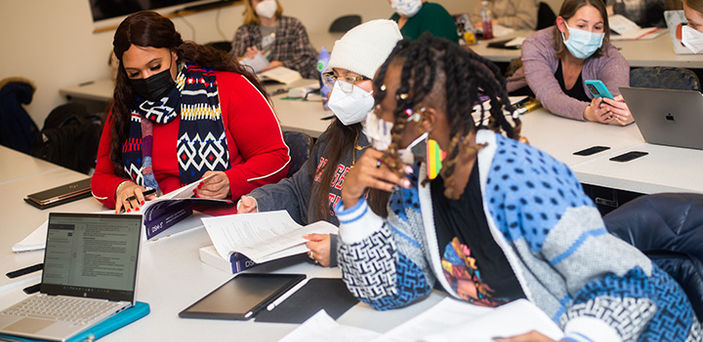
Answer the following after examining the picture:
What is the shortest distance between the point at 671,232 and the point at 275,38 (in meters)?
3.99

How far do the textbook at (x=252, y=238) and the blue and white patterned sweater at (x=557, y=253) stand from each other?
34 centimetres

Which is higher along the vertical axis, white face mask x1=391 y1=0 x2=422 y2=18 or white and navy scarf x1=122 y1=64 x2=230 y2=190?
white face mask x1=391 y1=0 x2=422 y2=18

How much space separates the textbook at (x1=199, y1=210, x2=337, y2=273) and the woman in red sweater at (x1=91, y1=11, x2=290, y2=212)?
443 mm

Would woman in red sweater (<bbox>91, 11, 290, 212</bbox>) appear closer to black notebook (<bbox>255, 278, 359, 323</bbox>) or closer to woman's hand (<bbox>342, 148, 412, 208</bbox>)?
black notebook (<bbox>255, 278, 359, 323</bbox>)

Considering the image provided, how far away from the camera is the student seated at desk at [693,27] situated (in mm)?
2684

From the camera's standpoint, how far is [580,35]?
2656 millimetres

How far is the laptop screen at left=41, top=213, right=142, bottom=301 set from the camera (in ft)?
4.74

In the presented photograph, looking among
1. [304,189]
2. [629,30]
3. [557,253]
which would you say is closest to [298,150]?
[304,189]

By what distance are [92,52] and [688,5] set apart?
481 centimetres

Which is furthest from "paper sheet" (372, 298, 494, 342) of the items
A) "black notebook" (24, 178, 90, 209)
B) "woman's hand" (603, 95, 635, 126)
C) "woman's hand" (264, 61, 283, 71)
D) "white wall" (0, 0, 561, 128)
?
"white wall" (0, 0, 561, 128)

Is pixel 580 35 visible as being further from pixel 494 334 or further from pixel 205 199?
pixel 494 334

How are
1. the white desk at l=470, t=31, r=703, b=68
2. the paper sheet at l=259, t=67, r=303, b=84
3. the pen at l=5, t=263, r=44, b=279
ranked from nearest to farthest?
the pen at l=5, t=263, r=44, b=279 → the white desk at l=470, t=31, r=703, b=68 → the paper sheet at l=259, t=67, r=303, b=84

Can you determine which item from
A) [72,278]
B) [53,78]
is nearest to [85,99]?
[53,78]

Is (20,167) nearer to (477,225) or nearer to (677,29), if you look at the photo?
(477,225)
